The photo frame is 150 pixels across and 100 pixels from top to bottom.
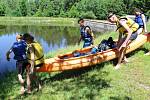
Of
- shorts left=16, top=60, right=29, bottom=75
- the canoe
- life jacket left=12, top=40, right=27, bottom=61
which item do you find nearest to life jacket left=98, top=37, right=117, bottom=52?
the canoe

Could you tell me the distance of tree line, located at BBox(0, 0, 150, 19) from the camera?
246ft

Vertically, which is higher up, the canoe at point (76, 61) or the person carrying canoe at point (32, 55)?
the person carrying canoe at point (32, 55)

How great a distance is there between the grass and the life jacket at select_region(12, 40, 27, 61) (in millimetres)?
1202

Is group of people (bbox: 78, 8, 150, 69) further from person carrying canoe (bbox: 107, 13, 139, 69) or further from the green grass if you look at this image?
the green grass

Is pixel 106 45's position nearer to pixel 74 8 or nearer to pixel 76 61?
pixel 76 61

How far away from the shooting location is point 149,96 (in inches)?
357

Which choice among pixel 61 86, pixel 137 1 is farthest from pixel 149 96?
pixel 137 1

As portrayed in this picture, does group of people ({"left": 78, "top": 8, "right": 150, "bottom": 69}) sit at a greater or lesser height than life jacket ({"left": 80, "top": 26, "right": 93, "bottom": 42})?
greater

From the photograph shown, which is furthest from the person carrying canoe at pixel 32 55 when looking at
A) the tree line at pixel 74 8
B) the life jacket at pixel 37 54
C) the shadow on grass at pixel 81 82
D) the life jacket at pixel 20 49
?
the tree line at pixel 74 8

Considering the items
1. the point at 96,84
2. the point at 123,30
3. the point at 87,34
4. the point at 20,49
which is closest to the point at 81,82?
the point at 96,84

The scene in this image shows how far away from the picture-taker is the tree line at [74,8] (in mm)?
74938

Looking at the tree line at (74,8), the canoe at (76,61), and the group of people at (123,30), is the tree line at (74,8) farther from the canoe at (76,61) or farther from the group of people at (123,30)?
the canoe at (76,61)

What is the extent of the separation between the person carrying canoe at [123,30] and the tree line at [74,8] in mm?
50824

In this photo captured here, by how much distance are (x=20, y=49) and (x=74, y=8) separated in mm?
94993
